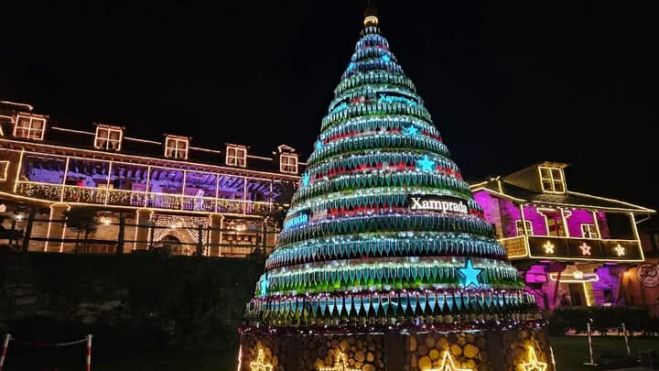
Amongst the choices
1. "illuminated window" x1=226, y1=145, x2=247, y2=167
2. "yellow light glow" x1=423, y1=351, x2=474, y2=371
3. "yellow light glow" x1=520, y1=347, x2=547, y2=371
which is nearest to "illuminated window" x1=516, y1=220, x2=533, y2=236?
"yellow light glow" x1=520, y1=347, x2=547, y2=371

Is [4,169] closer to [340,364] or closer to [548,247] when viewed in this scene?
[340,364]

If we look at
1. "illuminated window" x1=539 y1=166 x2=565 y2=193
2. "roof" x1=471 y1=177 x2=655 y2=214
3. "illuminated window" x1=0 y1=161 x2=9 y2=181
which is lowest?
"roof" x1=471 y1=177 x2=655 y2=214

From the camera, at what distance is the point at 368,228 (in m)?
7.11

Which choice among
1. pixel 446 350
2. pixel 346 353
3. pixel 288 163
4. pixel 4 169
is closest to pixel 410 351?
pixel 446 350

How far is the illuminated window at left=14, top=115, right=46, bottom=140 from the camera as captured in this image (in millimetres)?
22094

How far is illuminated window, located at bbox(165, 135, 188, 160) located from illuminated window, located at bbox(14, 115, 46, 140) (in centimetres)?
648

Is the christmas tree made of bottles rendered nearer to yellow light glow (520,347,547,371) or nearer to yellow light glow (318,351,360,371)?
yellow light glow (318,351,360,371)

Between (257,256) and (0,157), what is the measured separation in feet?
53.4

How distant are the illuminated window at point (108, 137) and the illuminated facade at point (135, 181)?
53mm

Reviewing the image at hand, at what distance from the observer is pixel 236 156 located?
27.0 meters

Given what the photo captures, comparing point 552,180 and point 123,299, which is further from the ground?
point 552,180

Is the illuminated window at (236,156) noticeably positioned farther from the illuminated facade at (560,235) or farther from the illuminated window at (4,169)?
the illuminated facade at (560,235)

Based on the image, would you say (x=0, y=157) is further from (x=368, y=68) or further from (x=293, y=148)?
(x=368, y=68)

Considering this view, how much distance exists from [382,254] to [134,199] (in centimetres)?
2107
